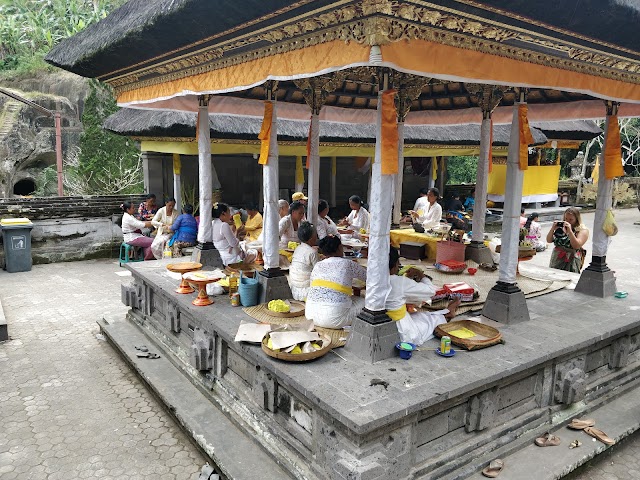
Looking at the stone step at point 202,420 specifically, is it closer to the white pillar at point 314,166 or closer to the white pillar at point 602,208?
the white pillar at point 314,166

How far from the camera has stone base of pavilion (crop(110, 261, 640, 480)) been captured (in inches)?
158

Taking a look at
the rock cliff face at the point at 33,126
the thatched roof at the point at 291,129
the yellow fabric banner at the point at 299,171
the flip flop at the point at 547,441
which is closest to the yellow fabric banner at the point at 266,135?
the flip flop at the point at 547,441

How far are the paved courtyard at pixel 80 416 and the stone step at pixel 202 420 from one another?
19cm

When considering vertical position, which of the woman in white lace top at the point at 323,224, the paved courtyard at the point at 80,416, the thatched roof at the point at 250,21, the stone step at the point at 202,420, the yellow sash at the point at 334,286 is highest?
the thatched roof at the point at 250,21

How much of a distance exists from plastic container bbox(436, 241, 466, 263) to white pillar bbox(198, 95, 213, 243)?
4395 mm

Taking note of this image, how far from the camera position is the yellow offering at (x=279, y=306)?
240 inches

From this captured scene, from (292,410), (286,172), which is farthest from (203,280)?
(286,172)

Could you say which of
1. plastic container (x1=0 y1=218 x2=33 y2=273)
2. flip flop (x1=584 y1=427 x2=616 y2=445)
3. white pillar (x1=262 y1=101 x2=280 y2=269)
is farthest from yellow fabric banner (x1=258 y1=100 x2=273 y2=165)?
plastic container (x1=0 y1=218 x2=33 y2=273)

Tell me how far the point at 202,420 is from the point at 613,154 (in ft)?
22.4

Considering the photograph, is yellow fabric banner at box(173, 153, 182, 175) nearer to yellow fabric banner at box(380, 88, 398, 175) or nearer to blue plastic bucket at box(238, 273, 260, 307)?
blue plastic bucket at box(238, 273, 260, 307)

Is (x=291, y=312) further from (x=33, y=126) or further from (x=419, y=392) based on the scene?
(x=33, y=126)

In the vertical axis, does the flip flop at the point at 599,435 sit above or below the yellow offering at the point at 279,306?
below

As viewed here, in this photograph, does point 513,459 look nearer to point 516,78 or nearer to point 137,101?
point 516,78

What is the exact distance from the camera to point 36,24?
3684cm
